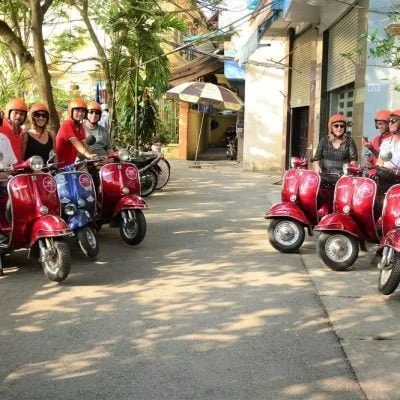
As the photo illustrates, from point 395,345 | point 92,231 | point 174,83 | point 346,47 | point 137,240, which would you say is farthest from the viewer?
point 174,83

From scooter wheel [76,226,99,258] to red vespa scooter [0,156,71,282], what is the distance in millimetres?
407

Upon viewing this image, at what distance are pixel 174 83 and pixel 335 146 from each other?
15829mm

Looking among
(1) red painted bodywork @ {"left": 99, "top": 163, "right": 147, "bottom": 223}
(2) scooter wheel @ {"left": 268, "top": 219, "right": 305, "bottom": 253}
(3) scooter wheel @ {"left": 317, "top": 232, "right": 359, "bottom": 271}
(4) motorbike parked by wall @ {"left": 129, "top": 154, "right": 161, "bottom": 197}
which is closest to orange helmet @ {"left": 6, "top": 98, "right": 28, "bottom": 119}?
(1) red painted bodywork @ {"left": 99, "top": 163, "right": 147, "bottom": 223}

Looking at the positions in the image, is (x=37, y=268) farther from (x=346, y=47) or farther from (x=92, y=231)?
(x=346, y=47)

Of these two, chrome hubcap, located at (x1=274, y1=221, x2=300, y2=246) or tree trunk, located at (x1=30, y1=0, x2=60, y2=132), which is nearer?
chrome hubcap, located at (x1=274, y1=221, x2=300, y2=246)

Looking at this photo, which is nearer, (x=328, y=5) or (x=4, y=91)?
(x=328, y=5)

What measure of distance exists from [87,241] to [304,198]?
2375 mm

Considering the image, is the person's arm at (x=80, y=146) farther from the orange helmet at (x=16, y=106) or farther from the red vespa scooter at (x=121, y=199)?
the orange helmet at (x=16, y=106)

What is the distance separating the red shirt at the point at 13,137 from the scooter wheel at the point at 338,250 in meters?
3.21

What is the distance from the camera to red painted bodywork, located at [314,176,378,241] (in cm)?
574

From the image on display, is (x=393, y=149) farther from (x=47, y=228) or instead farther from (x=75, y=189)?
(x=47, y=228)

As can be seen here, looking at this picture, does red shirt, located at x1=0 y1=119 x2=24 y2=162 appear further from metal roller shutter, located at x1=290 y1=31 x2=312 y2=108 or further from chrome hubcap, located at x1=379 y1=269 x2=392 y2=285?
metal roller shutter, located at x1=290 y1=31 x2=312 y2=108

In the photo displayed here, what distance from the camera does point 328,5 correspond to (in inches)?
430

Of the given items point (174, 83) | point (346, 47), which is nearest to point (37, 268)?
point (346, 47)
